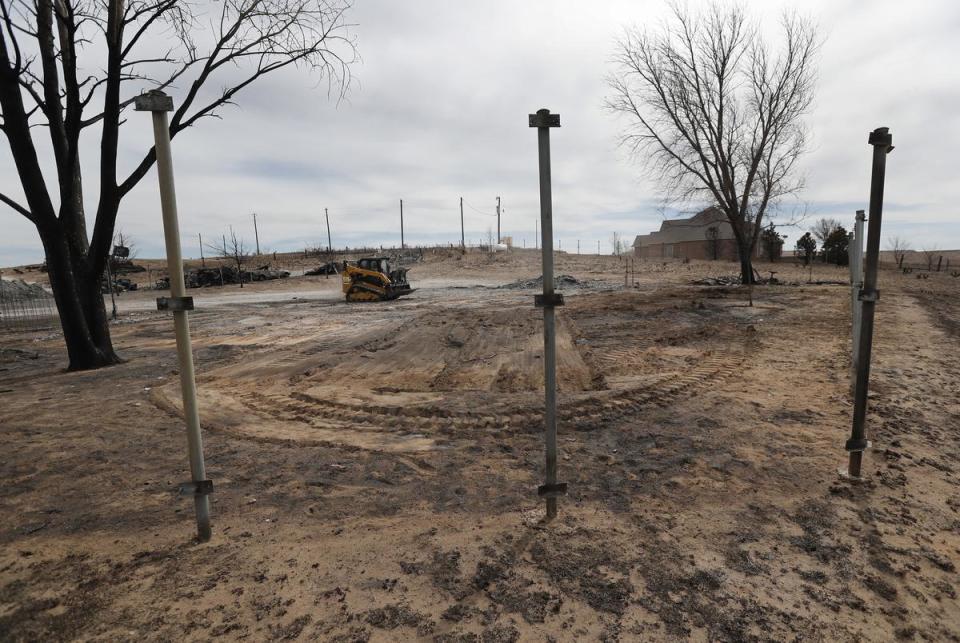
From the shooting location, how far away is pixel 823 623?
7.68 ft

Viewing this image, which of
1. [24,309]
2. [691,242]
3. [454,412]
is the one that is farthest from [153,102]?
[691,242]

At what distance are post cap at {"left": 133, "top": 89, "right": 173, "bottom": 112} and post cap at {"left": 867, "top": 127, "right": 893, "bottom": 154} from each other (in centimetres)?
453

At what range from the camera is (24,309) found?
1820cm

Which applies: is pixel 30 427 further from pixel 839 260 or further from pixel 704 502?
pixel 839 260

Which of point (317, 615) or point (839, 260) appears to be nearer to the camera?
point (317, 615)

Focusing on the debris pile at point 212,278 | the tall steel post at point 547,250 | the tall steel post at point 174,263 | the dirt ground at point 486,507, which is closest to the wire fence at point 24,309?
the dirt ground at point 486,507

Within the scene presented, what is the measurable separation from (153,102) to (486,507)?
322cm

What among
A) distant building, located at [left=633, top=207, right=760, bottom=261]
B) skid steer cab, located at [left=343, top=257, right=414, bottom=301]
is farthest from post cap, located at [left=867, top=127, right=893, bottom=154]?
distant building, located at [left=633, top=207, right=760, bottom=261]

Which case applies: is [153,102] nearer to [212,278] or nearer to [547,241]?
[547,241]

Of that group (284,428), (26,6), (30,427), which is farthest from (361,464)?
(26,6)

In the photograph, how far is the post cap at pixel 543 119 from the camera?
2812 millimetres

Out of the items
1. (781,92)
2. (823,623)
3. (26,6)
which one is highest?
(781,92)

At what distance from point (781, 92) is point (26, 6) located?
28.7 meters

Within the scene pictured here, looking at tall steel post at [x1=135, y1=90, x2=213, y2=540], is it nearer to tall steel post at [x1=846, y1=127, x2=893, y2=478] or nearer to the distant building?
tall steel post at [x1=846, y1=127, x2=893, y2=478]
